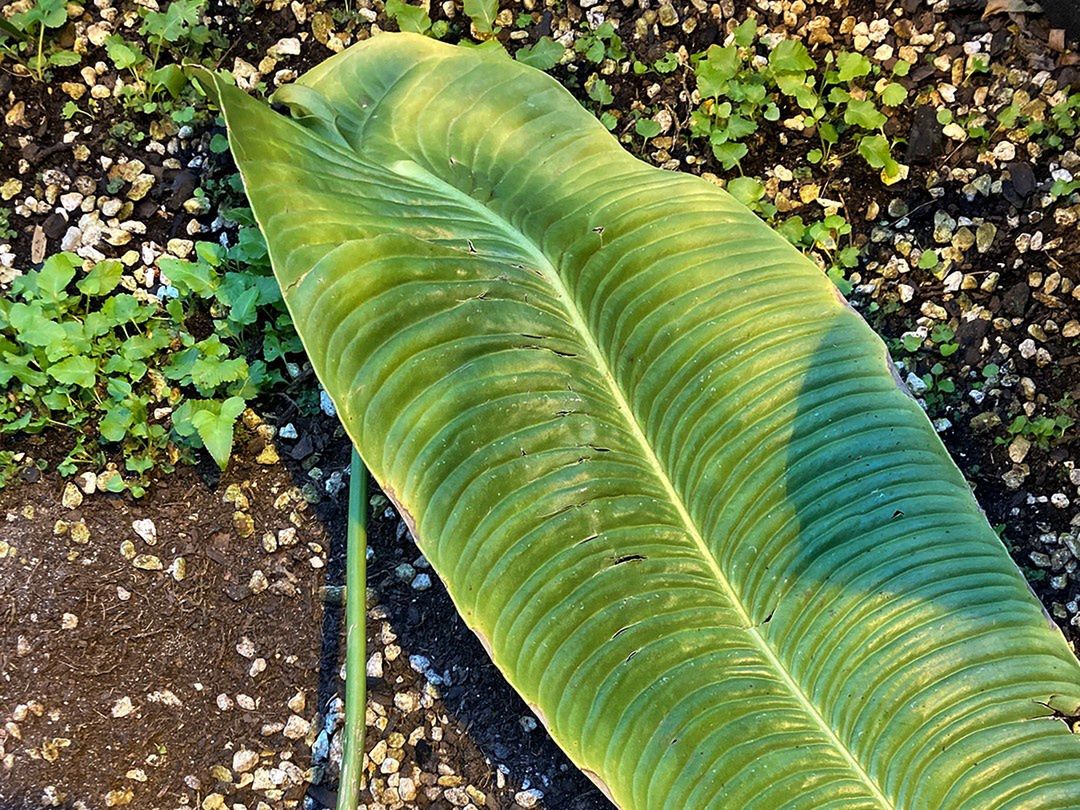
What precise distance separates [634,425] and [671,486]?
90mm

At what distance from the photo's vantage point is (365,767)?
1522mm

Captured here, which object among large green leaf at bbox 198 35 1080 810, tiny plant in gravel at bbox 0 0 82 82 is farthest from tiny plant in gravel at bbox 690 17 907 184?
tiny plant in gravel at bbox 0 0 82 82

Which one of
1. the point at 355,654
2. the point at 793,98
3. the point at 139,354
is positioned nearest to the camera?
the point at 355,654

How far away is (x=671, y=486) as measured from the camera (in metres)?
1.18

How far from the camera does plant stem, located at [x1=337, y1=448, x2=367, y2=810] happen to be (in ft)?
4.23

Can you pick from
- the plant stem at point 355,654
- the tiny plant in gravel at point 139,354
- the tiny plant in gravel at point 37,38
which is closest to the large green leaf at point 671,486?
the plant stem at point 355,654

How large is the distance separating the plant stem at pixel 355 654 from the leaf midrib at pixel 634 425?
15.0 inches

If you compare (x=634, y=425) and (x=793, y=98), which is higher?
(x=793, y=98)

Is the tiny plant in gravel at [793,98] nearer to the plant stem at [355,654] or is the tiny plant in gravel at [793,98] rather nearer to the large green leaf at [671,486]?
the large green leaf at [671,486]

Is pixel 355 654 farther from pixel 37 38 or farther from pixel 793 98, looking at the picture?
pixel 37 38

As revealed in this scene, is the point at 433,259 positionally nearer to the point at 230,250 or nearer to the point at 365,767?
the point at 230,250

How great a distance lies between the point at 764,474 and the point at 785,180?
838mm

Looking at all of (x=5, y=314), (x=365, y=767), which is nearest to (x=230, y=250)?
(x=5, y=314)

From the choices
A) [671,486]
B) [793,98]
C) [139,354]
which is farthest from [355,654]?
[793,98]
